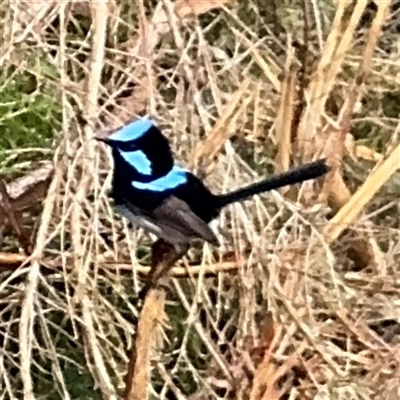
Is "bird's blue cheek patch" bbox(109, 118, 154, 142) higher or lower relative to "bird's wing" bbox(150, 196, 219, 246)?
higher

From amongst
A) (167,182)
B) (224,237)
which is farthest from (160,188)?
(224,237)

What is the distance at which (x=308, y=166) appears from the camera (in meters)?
0.72

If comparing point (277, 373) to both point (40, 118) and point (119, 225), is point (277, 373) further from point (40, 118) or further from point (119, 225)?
point (40, 118)

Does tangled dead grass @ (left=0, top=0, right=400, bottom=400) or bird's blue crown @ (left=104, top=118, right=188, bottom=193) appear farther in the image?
tangled dead grass @ (left=0, top=0, right=400, bottom=400)

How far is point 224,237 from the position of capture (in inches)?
36.5

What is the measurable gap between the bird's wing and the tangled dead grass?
0.11 m

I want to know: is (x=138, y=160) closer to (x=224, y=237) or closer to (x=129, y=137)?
(x=129, y=137)

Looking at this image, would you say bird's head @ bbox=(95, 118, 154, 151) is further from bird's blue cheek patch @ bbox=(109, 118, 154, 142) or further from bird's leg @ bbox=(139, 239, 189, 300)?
bird's leg @ bbox=(139, 239, 189, 300)

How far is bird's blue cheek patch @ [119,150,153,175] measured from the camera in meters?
0.67

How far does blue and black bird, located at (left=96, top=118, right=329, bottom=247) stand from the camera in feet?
2.20

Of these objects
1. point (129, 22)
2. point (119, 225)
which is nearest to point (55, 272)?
point (119, 225)

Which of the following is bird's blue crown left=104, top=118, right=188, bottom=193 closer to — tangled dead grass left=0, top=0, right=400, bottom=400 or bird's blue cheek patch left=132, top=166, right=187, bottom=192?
bird's blue cheek patch left=132, top=166, right=187, bottom=192

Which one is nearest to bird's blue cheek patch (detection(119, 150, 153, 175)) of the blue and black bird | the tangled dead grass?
the blue and black bird

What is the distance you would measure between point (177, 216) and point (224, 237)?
0.22m
